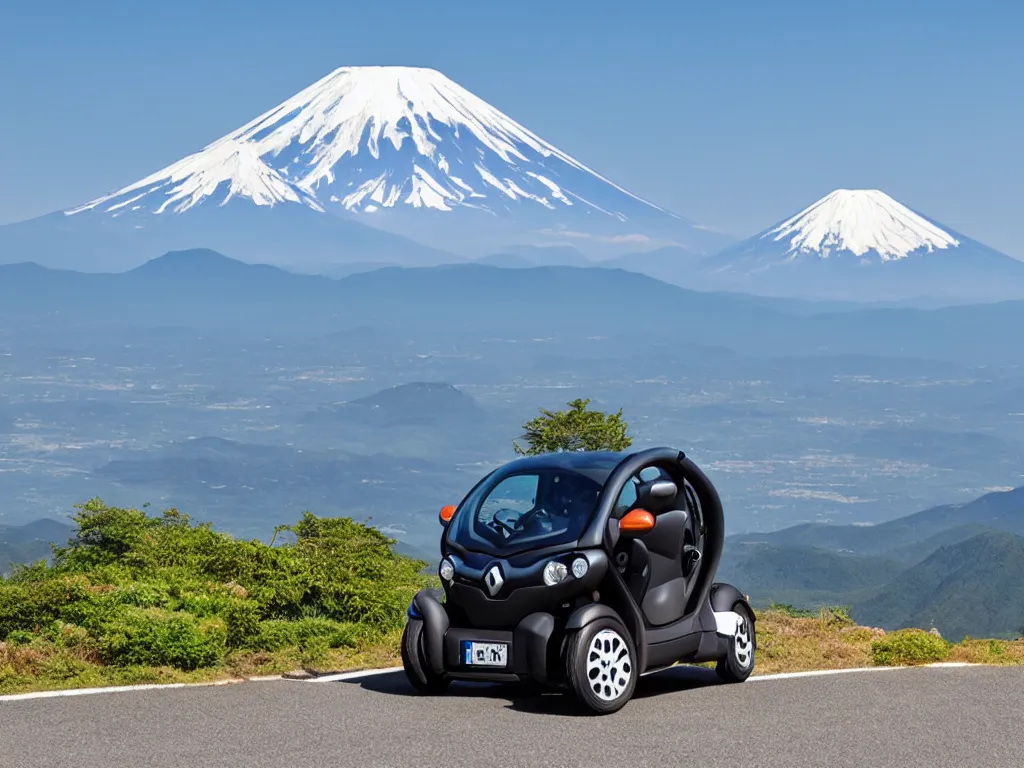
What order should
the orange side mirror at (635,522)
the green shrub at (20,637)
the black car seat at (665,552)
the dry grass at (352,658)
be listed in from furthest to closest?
the green shrub at (20,637) < the dry grass at (352,658) < the black car seat at (665,552) < the orange side mirror at (635,522)

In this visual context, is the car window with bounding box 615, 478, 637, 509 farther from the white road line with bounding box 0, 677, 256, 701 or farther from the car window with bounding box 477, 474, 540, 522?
the white road line with bounding box 0, 677, 256, 701

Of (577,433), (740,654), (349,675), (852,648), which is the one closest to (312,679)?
(349,675)

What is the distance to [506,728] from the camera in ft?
29.0

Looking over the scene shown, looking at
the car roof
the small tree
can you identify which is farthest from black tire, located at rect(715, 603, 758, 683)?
the small tree

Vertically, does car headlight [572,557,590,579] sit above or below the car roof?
below

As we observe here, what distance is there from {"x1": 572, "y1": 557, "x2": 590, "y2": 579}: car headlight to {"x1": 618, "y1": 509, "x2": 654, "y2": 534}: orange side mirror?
0.42 meters

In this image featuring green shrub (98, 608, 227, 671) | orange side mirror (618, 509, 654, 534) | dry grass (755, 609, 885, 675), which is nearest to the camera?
orange side mirror (618, 509, 654, 534)

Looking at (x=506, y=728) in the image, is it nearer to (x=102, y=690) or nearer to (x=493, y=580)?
(x=493, y=580)

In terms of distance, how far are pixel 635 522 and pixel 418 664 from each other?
1.73m

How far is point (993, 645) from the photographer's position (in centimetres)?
1469

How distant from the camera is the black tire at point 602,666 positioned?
9289 mm

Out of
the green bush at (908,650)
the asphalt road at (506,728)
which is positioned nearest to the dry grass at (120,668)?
the asphalt road at (506,728)

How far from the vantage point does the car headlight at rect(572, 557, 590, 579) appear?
9516mm

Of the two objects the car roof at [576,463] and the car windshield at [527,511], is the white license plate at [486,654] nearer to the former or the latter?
the car windshield at [527,511]
